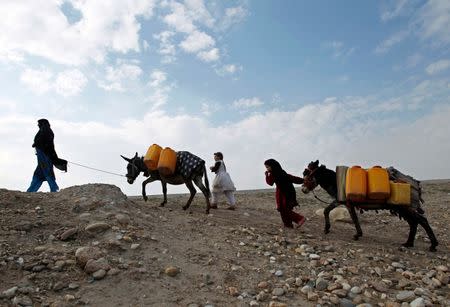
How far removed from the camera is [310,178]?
358 inches

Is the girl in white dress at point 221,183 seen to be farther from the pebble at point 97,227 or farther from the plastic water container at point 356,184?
the pebble at point 97,227

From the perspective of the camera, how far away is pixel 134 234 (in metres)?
7.03

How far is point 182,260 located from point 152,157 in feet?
15.2

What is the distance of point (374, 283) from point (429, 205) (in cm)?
921

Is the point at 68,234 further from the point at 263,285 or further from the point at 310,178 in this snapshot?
the point at 310,178

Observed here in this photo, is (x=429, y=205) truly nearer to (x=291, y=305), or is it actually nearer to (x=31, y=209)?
(x=291, y=305)

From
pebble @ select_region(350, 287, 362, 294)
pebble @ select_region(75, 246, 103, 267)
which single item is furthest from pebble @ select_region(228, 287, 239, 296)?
pebble @ select_region(75, 246, 103, 267)

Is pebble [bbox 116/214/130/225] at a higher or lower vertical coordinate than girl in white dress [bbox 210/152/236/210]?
lower

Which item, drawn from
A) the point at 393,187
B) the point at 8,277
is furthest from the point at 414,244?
the point at 8,277

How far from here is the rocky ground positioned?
5289mm

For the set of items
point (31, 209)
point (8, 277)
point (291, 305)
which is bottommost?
point (291, 305)

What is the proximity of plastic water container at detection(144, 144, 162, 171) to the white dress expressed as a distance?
1.74 m

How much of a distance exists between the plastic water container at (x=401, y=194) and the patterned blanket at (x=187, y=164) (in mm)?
4553

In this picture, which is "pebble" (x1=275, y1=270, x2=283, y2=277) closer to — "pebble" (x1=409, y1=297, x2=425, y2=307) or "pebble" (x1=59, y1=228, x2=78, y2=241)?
"pebble" (x1=409, y1=297, x2=425, y2=307)
